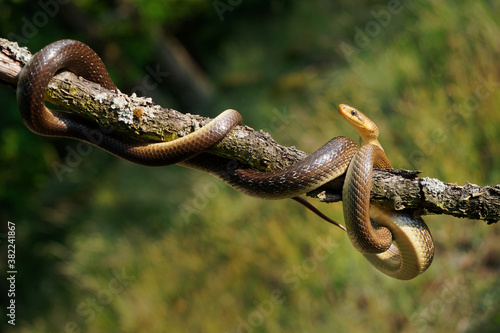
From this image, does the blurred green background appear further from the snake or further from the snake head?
the snake

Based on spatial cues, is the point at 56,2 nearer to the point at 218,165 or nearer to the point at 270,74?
the point at 270,74

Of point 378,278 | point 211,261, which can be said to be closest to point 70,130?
point 378,278

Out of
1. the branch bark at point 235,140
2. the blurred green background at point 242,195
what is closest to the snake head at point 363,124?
the branch bark at point 235,140

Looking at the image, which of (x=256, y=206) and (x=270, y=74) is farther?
(x=270, y=74)

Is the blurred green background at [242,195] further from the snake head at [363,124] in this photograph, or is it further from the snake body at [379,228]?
the snake body at [379,228]

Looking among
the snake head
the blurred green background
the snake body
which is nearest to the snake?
the snake body

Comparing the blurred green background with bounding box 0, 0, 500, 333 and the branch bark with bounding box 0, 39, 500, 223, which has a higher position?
the branch bark with bounding box 0, 39, 500, 223

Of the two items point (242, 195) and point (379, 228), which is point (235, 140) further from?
point (242, 195)
